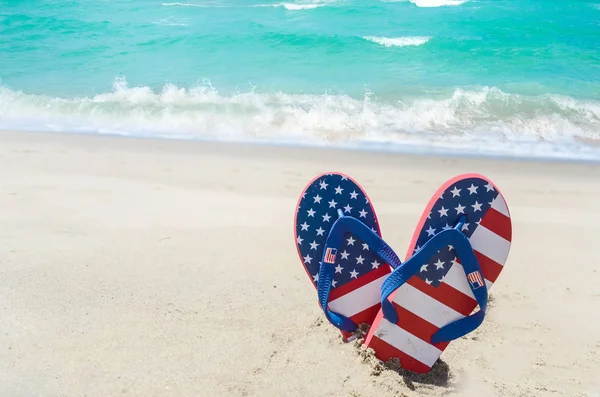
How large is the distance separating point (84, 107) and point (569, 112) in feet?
23.2

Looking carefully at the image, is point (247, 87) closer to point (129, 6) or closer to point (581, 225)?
point (581, 225)

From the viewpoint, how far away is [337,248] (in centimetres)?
298

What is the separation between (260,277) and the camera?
3.87 metres

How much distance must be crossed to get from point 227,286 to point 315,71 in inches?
273

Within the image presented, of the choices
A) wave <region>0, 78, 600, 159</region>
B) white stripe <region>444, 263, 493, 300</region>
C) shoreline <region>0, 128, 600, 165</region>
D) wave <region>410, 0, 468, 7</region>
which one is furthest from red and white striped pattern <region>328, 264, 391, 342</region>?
wave <region>410, 0, 468, 7</region>

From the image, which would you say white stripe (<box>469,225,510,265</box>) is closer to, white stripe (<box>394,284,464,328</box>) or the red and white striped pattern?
white stripe (<box>394,284,464,328</box>)

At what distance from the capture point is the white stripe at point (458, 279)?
2838mm

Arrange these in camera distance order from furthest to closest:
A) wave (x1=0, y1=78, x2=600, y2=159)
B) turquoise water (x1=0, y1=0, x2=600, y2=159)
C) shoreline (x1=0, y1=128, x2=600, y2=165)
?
1. turquoise water (x1=0, y1=0, x2=600, y2=159)
2. wave (x1=0, y1=78, x2=600, y2=159)
3. shoreline (x1=0, y1=128, x2=600, y2=165)

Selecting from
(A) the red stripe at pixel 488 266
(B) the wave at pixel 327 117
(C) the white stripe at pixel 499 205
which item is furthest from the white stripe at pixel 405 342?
(B) the wave at pixel 327 117

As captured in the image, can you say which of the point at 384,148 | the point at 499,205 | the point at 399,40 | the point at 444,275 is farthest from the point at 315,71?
the point at 444,275

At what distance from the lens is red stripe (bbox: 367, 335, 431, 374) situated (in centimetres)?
294

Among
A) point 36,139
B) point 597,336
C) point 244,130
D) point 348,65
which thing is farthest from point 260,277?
point 348,65

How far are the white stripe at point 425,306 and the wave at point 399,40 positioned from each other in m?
9.44

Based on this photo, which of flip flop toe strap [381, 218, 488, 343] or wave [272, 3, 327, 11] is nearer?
flip flop toe strap [381, 218, 488, 343]
